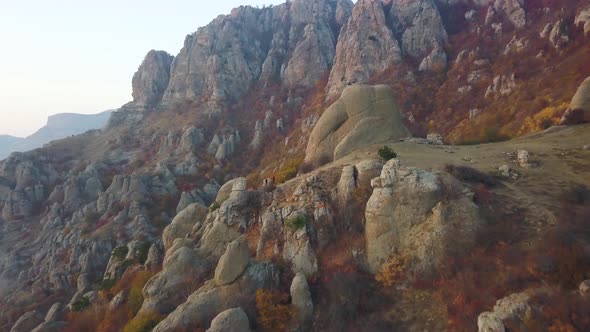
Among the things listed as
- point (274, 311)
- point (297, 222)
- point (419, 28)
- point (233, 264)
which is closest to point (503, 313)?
point (274, 311)

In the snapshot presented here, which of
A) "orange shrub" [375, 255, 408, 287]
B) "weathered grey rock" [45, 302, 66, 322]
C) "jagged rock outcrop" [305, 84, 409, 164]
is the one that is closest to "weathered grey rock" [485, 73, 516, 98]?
"jagged rock outcrop" [305, 84, 409, 164]

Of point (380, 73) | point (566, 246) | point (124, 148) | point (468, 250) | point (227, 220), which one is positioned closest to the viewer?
point (566, 246)

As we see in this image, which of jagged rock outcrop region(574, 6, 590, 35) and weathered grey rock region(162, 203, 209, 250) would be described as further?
jagged rock outcrop region(574, 6, 590, 35)

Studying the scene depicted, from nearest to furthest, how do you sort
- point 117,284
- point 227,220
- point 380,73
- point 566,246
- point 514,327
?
point 514,327
point 566,246
point 227,220
point 117,284
point 380,73

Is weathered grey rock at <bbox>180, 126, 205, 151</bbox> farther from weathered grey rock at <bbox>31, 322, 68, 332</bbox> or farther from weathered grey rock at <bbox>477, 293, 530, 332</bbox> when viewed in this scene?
weathered grey rock at <bbox>477, 293, 530, 332</bbox>

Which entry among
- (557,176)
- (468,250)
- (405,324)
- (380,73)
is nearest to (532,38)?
(380,73)

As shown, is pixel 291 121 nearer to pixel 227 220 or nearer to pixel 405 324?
pixel 227 220

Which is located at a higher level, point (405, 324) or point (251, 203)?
point (251, 203)
